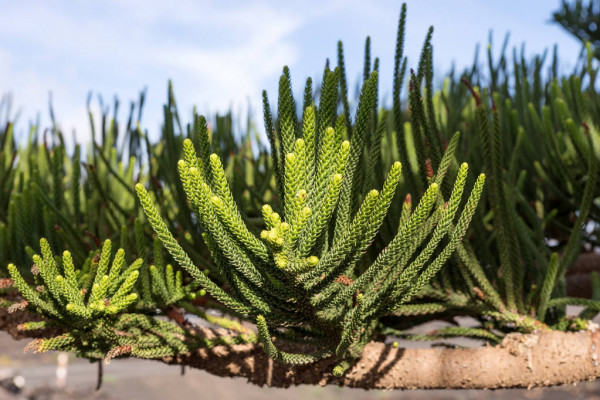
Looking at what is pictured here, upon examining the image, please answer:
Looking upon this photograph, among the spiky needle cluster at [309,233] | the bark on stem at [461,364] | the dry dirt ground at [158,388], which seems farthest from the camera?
the dry dirt ground at [158,388]

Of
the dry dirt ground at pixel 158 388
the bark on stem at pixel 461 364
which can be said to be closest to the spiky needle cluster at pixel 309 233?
the bark on stem at pixel 461 364

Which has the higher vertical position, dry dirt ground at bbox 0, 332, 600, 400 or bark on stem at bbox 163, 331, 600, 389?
bark on stem at bbox 163, 331, 600, 389

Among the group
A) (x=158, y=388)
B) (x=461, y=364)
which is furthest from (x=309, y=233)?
(x=158, y=388)

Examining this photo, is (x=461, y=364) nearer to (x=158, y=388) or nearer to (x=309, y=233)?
(x=309, y=233)

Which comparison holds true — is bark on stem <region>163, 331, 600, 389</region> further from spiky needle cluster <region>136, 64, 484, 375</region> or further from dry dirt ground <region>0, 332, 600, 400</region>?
dry dirt ground <region>0, 332, 600, 400</region>

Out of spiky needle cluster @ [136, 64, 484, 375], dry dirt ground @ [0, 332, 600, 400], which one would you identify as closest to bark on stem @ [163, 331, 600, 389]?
spiky needle cluster @ [136, 64, 484, 375]

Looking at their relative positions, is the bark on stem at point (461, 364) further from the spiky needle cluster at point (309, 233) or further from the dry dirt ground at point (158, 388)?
the dry dirt ground at point (158, 388)

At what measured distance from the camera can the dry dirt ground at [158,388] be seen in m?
3.89

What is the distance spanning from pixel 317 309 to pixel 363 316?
0.14 feet

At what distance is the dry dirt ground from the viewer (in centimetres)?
389

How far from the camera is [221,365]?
625 millimetres

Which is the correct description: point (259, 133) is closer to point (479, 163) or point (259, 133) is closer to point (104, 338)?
point (479, 163)

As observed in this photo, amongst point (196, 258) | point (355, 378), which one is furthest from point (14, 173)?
point (355, 378)

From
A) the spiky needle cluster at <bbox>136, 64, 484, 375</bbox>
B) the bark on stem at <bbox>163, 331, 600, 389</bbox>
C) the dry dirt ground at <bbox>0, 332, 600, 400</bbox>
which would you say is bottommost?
the dry dirt ground at <bbox>0, 332, 600, 400</bbox>
